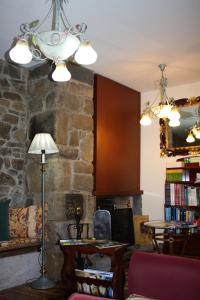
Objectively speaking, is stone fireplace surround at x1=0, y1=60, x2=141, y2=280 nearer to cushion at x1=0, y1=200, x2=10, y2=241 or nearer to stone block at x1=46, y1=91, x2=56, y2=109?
stone block at x1=46, y1=91, x2=56, y2=109

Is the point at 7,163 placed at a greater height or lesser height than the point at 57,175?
greater

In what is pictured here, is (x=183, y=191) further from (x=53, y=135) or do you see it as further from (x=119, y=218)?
(x=53, y=135)

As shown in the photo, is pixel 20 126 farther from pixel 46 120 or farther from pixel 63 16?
pixel 63 16

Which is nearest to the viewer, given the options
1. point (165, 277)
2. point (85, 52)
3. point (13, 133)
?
point (165, 277)

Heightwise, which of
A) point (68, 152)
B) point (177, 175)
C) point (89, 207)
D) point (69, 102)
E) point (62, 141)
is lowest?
point (89, 207)

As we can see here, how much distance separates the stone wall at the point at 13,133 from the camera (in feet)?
14.8

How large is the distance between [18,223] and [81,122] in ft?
5.16

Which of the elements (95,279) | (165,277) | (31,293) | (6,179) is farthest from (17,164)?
(165,277)

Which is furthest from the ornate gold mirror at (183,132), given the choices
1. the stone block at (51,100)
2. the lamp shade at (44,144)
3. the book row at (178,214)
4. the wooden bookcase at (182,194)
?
the lamp shade at (44,144)

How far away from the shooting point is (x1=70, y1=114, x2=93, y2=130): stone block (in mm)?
4527

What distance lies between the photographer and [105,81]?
5094mm

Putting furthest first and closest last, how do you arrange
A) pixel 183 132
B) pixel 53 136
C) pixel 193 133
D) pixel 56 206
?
pixel 183 132 < pixel 193 133 < pixel 53 136 < pixel 56 206

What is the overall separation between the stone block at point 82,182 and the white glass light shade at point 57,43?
2403 millimetres

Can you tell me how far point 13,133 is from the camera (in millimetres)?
4641
